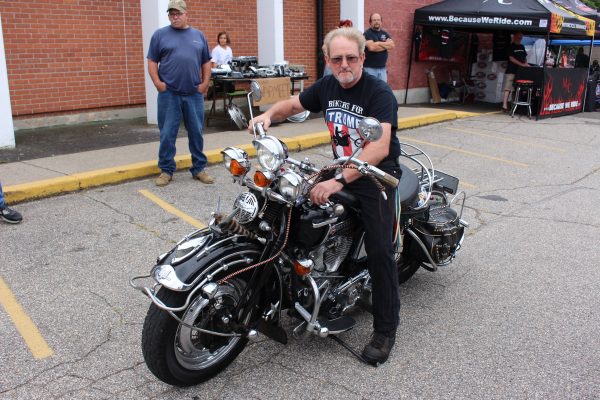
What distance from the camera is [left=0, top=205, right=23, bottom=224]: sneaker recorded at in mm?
5508

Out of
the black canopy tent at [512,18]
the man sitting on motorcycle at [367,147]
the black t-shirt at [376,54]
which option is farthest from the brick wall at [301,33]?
the man sitting on motorcycle at [367,147]

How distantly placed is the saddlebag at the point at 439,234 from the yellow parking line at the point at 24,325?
8.46 feet

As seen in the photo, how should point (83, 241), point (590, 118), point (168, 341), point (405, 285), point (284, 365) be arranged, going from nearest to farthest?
point (168, 341) → point (284, 365) → point (405, 285) → point (83, 241) → point (590, 118)

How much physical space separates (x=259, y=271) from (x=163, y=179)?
408cm

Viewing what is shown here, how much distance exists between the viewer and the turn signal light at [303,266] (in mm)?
3209

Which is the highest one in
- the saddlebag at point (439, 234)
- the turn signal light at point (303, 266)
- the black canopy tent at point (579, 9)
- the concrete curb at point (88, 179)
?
the black canopy tent at point (579, 9)

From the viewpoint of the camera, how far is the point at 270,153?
9.54 feet

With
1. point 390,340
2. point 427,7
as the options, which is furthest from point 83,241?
point 427,7

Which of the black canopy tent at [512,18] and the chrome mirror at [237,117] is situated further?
the black canopy tent at [512,18]

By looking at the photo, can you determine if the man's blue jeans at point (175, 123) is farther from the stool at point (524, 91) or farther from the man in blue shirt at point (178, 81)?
the stool at point (524, 91)

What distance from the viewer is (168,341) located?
2.96 m

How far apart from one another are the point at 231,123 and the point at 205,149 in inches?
103

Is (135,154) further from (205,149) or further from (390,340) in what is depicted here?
(390,340)

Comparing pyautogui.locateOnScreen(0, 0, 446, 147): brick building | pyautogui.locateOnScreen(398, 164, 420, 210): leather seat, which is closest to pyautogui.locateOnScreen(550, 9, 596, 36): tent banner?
pyautogui.locateOnScreen(0, 0, 446, 147): brick building
